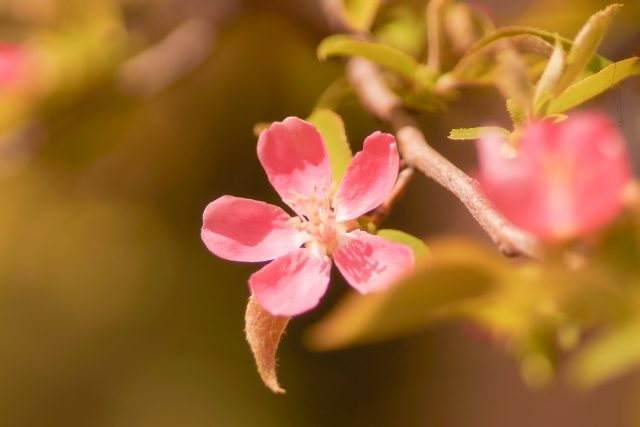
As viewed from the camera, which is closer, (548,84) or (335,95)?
(548,84)

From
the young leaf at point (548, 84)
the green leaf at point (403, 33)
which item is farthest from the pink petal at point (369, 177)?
the green leaf at point (403, 33)

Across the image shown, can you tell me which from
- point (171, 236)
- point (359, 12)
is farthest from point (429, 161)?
point (171, 236)

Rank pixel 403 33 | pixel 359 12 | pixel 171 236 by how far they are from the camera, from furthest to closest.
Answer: pixel 171 236 < pixel 403 33 < pixel 359 12

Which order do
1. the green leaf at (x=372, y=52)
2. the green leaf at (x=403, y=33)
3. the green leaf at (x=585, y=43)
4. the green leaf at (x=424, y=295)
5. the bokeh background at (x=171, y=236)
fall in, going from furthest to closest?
the bokeh background at (x=171, y=236), the green leaf at (x=403, y=33), the green leaf at (x=372, y=52), the green leaf at (x=585, y=43), the green leaf at (x=424, y=295)

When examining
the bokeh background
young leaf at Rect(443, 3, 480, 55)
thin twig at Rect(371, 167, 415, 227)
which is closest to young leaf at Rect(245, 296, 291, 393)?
thin twig at Rect(371, 167, 415, 227)

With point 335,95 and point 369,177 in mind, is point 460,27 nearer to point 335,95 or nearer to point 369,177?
point 335,95

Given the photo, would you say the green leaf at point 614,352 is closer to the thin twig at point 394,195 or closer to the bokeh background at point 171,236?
the thin twig at point 394,195

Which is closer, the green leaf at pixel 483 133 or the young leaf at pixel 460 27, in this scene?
the green leaf at pixel 483 133
